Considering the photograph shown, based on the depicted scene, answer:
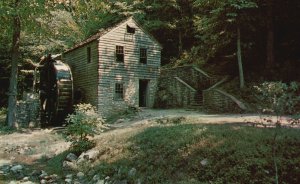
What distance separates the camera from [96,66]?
25203 mm

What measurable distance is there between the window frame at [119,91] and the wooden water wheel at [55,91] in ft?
9.97

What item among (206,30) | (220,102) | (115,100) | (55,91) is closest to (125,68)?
(115,100)

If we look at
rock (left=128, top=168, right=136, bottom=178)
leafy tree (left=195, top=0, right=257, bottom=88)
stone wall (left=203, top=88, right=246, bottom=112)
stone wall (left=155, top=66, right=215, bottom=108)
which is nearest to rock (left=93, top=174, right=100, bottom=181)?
rock (left=128, top=168, right=136, bottom=178)

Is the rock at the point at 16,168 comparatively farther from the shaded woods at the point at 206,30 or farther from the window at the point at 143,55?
the window at the point at 143,55

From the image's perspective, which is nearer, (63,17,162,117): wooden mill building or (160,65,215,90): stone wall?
(63,17,162,117): wooden mill building

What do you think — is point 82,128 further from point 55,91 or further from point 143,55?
point 143,55

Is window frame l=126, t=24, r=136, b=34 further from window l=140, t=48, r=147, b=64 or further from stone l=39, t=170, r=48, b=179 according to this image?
stone l=39, t=170, r=48, b=179

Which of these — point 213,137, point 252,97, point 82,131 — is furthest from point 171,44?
point 213,137

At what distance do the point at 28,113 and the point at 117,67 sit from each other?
Result: 6.60m

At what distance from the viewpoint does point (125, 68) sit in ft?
86.6

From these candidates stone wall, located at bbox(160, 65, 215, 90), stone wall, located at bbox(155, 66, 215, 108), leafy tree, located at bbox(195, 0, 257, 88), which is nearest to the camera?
leafy tree, located at bbox(195, 0, 257, 88)

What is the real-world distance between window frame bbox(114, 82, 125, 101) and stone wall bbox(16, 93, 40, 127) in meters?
5.18

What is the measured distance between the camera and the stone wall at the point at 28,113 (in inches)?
909

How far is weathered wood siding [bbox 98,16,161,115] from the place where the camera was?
25.2 metres
